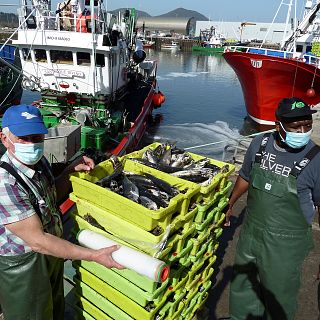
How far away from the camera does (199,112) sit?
21859 mm

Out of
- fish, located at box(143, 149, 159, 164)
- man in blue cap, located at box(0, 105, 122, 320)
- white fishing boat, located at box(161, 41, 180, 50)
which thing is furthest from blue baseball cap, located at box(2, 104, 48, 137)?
white fishing boat, located at box(161, 41, 180, 50)

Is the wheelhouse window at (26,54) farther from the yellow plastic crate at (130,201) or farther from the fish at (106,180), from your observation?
the fish at (106,180)

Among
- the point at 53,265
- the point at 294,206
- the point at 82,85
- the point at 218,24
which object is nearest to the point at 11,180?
the point at 53,265

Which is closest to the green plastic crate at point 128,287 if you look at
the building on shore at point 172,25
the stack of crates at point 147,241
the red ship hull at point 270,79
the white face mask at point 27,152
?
the stack of crates at point 147,241

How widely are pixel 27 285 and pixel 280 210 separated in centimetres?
233

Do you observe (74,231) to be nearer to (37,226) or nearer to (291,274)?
(37,226)

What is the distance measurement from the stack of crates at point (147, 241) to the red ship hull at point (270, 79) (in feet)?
44.5

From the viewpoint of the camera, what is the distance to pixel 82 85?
10242mm

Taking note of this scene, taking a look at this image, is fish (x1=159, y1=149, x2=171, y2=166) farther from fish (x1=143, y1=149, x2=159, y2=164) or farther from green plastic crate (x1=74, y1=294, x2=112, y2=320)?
green plastic crate (x1=74, y1=294, x2=112, y2=320)

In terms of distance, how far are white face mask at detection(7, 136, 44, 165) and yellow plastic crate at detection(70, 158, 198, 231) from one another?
0.58 m

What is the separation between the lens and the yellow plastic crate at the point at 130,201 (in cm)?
248

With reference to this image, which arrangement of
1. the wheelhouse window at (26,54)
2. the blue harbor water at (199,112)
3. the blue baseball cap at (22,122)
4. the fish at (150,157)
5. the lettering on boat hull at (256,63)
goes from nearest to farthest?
1. the blue baseball cap at (22,122)
2. the fish at (150,157)
3. the wheelhouse window at (26,54)
4. the lettering on boat hull at (256,63)
5. the blue harbor water at (199,112)

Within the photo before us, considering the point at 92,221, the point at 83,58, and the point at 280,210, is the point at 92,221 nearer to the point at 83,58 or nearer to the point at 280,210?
the point at 280,210

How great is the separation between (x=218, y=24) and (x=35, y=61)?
336 feet
